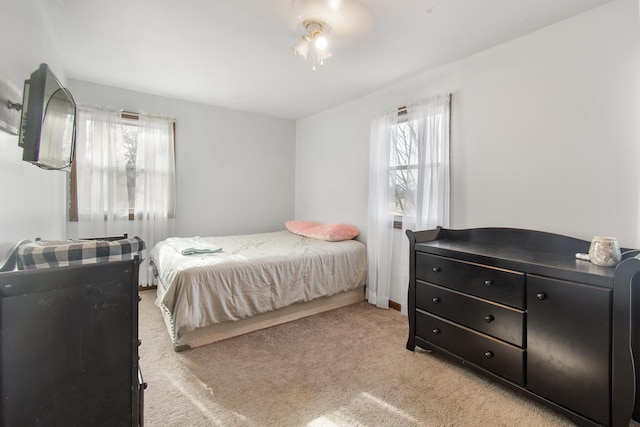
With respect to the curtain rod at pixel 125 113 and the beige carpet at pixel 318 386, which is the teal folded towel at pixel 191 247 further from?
the curtain rod at pixel 125 113

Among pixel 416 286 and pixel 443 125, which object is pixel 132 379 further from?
pixel 443 125

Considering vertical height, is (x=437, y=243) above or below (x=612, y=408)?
above

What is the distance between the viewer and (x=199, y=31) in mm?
2219

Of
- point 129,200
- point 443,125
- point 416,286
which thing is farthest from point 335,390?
point 129,200

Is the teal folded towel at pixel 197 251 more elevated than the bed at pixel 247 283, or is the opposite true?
the teal folded towel at pixel 197 251

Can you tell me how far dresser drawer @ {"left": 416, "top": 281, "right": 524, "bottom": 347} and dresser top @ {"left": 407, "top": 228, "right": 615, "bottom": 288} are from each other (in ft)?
0.87

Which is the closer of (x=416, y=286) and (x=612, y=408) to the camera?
(x=612, y=408)

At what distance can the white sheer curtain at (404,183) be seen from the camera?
2.74 metres

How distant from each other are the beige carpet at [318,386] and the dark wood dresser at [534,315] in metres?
0.16

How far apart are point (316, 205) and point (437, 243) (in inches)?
92.7

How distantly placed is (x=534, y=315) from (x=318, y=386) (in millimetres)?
1382

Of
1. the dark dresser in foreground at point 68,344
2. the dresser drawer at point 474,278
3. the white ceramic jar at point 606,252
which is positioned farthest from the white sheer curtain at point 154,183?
the white ceramic jar at point 606,252

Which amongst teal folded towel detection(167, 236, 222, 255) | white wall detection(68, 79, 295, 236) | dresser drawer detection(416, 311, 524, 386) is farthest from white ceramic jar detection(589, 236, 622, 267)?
white wall detection(68, 79, 295, 236)

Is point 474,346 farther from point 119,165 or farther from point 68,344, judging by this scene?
point 119,165
